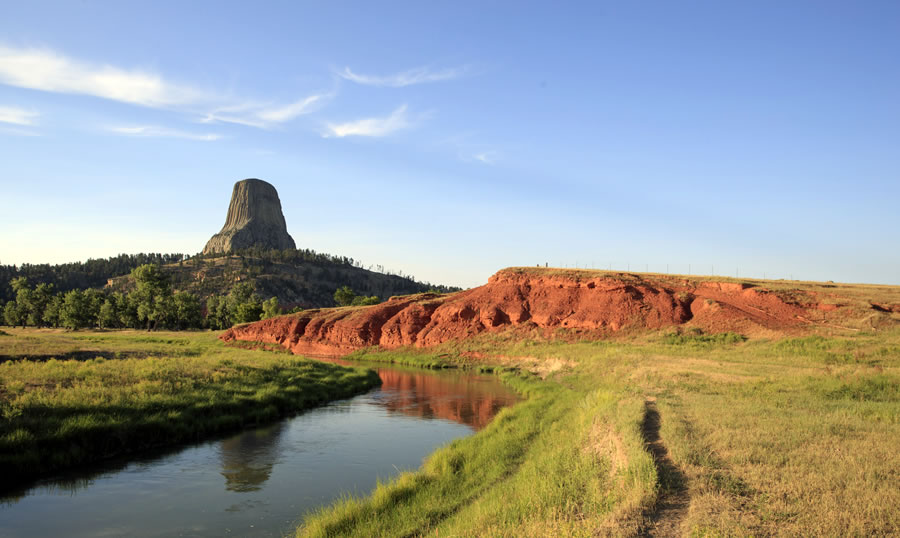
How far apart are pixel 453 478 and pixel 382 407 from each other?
17.1m

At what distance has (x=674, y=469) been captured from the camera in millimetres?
10633

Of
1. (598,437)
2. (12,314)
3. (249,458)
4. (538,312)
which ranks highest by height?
(538,312)

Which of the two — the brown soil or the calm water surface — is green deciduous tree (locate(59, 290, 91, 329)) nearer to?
the brown soil

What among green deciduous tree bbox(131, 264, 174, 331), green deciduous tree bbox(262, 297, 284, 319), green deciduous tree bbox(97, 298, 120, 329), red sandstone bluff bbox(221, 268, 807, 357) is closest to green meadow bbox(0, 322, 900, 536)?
red sandstone bluff bbox(221, 268, 807, 357)

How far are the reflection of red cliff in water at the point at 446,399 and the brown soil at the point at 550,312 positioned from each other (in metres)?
21.3

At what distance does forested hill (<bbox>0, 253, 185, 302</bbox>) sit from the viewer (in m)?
156

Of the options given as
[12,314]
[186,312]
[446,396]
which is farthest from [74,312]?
[446,396]

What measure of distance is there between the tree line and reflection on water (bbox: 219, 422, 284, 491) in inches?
2940

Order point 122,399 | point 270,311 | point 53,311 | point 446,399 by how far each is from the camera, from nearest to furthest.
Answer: point 122,399 → point 446,399 → point 270,311 → point 53,311

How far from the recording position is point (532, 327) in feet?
208

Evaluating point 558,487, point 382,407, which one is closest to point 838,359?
point 382,407

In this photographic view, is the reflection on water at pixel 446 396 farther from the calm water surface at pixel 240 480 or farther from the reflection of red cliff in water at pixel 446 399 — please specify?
the calm water surface at pixel 240 480

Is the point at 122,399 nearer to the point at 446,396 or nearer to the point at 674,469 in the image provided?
the point at 446,396

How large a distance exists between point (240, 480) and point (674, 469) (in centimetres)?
1252
